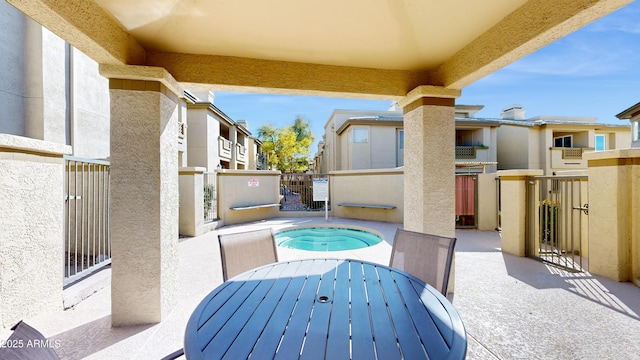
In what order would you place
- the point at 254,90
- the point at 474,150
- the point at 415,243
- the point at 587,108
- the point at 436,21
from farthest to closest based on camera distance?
1. the point at 587,108
2. the point at 474,150
3. the point at 254,90
4. the point at 415,243
5. the point at 436,21

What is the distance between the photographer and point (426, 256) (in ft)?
7.97

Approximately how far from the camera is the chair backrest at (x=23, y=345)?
1000mm

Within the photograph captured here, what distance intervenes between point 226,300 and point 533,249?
20.1 feet

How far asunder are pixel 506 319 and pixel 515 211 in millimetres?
3413

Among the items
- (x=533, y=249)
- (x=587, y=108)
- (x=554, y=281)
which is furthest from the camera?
(x=587, y=108)

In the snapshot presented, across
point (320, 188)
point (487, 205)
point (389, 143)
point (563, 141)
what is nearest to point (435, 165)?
point (487, 205)

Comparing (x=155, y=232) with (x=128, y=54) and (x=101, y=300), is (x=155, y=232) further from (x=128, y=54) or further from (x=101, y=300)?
(x=128, y=54)

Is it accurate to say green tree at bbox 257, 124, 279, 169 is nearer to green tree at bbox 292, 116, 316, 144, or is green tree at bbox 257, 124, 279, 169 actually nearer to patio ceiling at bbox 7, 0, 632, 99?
green tree at bbox 292, 116, 316, 144

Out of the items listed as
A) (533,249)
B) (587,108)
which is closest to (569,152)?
(587,108)

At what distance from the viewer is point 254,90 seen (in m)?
3.18

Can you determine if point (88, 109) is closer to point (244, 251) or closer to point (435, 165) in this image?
point (244, 251)

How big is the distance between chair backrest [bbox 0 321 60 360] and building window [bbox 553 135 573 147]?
24.7m

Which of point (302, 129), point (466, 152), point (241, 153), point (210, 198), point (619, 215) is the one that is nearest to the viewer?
point (619, 215)

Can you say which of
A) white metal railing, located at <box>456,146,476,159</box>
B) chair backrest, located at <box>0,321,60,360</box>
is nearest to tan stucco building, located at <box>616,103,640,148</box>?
white metal railing, located at <box>456,146,476,159</box>
